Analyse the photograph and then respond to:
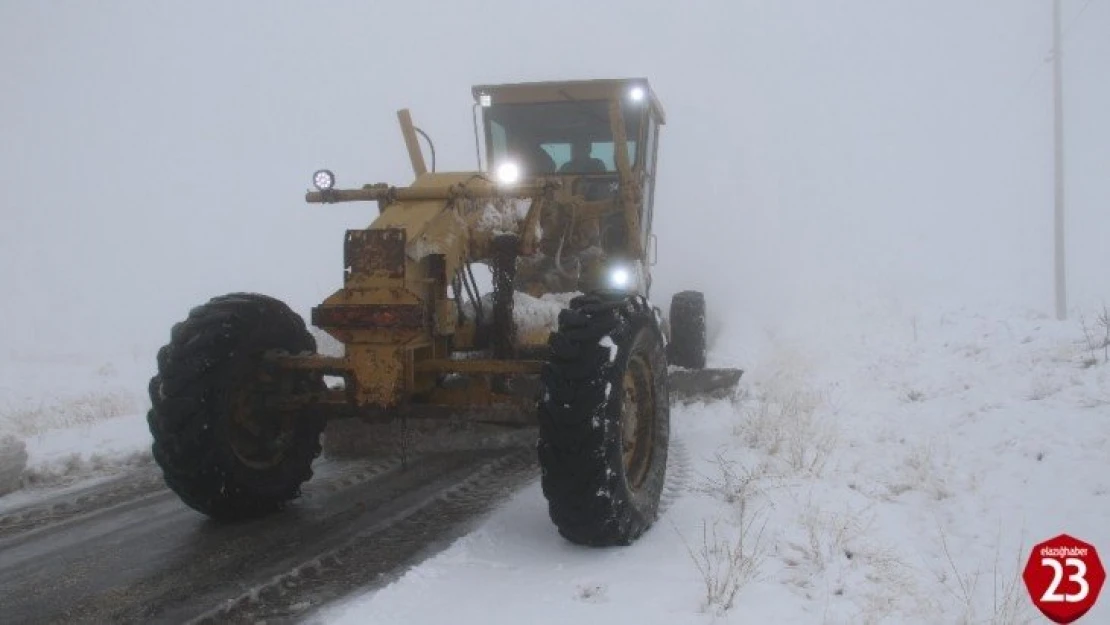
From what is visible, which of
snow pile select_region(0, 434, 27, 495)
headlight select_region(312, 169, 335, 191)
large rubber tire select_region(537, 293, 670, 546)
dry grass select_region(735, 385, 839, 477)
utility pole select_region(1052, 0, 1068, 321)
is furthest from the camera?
utility pole select_region(1052, 0, 1068, 321)

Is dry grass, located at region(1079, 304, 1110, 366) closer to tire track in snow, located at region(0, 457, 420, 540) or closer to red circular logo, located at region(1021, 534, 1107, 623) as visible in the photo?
red circular logo, located at region(1021, 534, 1107, 623)

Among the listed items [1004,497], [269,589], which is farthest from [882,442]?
[269,589]

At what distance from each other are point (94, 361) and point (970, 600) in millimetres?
18303

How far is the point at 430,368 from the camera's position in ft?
15.0

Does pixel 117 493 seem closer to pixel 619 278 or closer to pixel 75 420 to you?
pixel 75 420

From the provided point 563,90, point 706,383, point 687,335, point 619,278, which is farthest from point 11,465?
point 687,335

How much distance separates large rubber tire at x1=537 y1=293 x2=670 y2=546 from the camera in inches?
155

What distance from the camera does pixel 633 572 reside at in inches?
148

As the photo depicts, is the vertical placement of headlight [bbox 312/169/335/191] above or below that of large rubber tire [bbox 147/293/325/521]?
above

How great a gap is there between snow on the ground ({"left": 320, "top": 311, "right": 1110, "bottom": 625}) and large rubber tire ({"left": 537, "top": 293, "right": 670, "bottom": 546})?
0.60ft

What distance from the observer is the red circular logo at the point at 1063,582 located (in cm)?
273

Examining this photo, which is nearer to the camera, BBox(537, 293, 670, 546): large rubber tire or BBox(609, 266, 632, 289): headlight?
BBox(537, 293, 670, 546): large rubber tire

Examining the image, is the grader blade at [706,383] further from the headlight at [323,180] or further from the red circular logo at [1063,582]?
the red circular logo at [1063,582]

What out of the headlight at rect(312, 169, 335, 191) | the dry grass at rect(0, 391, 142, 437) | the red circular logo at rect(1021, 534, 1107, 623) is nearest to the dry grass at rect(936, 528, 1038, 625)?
the red circular logo at rect(1021, 534, 1107, 623)
